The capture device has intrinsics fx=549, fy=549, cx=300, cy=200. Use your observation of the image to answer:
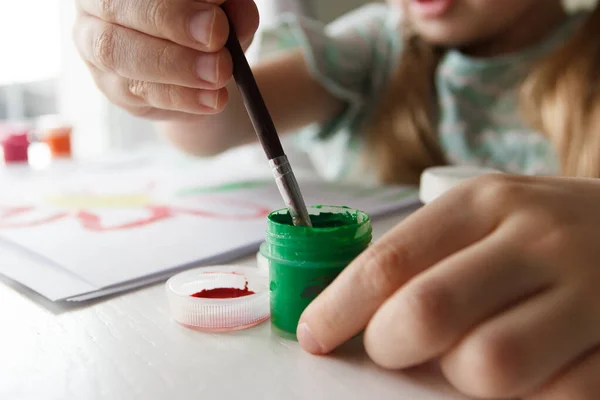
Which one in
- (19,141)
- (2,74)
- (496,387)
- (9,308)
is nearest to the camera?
(496,387)

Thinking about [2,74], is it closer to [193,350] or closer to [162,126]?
[162,126]

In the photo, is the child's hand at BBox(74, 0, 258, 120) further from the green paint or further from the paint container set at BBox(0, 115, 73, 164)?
the paint container set at BBox(0, 115, 73, 164)

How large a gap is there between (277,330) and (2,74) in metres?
1.20

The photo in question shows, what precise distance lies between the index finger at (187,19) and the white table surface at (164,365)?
0.60 ft

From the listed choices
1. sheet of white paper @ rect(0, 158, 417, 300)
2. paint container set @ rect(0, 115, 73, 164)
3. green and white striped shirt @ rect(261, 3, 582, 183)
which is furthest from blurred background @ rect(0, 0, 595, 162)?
sheet of white paper @ rect(0, 158, 417, 300)

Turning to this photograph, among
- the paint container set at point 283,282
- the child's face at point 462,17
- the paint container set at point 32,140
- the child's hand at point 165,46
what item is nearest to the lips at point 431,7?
the child's face at point 462,17

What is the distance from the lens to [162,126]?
30.5 inches

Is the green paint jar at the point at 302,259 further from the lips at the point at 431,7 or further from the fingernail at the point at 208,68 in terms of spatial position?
the lips at the point at 431,7

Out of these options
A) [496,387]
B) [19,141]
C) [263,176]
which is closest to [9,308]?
[496,387]

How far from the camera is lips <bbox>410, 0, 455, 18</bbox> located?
0.73m

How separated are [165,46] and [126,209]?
0.24 meters

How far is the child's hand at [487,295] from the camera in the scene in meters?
0.24

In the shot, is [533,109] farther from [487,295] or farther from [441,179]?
[487,295]

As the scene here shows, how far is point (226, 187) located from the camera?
2.27 feet
